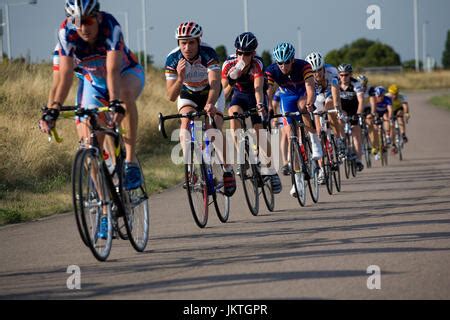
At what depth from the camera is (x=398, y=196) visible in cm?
1294

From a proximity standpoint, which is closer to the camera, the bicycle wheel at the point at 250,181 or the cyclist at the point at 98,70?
the cyclist at the point at 98,70

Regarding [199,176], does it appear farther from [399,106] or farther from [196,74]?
[399,106]

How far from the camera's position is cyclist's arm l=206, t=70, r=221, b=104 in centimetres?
1019

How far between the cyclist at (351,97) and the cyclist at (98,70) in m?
9.41

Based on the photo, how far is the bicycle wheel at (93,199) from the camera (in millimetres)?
7547

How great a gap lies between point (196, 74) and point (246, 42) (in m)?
1.21

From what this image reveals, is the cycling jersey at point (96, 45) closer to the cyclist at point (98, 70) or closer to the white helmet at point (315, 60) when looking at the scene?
the cyclist at point (98, 70)

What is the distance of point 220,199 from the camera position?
431 inches

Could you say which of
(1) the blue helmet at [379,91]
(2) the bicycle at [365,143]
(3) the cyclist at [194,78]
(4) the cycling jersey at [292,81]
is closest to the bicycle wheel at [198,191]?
(3) the cyclist at [194,78]

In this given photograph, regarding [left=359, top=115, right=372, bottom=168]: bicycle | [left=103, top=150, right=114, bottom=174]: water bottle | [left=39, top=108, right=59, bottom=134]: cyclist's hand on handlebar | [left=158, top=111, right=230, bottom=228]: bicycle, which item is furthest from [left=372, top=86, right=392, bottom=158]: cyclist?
[left=39, top=108, right=59, bottom=134]: cyclist's hand on handlebar

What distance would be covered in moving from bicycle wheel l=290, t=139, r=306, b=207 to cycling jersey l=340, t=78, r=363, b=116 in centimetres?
582

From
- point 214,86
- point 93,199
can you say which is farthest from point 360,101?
point 93,199

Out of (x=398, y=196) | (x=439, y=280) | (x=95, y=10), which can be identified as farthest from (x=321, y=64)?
(x=439, y=280)

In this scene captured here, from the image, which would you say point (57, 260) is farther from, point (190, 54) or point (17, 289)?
point (190, 54)
